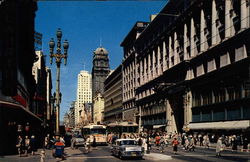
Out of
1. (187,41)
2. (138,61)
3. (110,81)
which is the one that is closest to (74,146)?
(187,41)

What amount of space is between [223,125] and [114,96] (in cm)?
9409

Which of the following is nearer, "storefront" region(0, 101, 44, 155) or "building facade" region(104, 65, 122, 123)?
"storefront" region(0, 101, 44, 155)

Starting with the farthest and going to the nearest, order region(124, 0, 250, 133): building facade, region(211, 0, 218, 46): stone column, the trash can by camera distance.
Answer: region(211, 0, 218, 46): stone column
region(124, 0, 250, 133): building facade
the trash can

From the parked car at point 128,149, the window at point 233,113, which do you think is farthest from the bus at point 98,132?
the parked car at point 128,149

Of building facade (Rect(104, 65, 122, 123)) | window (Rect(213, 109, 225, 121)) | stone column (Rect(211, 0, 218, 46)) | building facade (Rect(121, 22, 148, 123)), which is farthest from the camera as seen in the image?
building facade (Rect(104, 65, 122, 123))

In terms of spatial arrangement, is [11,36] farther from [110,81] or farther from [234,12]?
[110,81]

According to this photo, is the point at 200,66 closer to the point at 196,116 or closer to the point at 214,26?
the point at 214,26

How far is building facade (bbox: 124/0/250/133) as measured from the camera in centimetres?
4167

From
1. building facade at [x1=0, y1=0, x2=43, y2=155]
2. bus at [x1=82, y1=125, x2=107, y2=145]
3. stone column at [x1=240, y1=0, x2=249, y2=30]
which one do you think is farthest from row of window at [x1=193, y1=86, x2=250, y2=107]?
building facade at [x1=0, y1=0, x2=43, y2=155]

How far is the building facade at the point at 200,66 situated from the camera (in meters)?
41.7

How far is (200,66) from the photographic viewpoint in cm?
5347

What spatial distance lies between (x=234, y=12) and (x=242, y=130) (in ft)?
50.0

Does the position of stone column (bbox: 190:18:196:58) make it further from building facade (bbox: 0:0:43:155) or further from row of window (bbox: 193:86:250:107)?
building facade (bbox: 0:0:43:155)

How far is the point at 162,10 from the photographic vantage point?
72.8m
